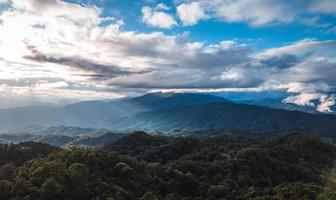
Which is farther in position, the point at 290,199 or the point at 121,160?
the point at 121,160

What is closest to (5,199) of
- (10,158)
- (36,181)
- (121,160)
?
(36,181)

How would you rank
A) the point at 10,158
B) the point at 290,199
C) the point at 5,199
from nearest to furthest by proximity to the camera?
the point at 5,199 → the point at 290,199 → the point at 10,158

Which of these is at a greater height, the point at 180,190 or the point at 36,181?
the point at 36,181

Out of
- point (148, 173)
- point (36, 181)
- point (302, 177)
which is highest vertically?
point (36, 181)

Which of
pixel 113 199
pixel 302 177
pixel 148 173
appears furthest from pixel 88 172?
pixel 302 177

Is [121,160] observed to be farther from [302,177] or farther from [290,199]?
[302,177]

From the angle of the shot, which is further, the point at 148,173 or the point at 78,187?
the point at 148,173

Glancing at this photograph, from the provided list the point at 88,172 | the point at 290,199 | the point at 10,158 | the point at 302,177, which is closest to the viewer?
the point at 290,199

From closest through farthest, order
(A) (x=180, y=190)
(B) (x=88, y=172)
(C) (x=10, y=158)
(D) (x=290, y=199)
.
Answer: (D) (x=290, y=199) → (B) (x=88, y=172) → (A) (x=180, y=190) → (C) (x=10, y=158)

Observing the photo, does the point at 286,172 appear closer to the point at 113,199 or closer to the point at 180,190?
the point at 180,190
